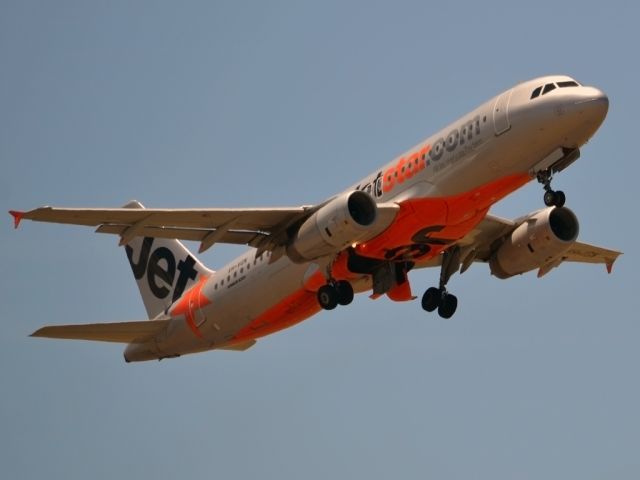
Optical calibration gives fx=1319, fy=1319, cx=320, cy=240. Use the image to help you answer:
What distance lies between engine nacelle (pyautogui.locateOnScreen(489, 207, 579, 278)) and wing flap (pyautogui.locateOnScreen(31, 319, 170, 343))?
12.4 meters

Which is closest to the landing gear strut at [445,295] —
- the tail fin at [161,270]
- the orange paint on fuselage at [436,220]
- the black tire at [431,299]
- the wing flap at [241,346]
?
the black tire at [431,299]

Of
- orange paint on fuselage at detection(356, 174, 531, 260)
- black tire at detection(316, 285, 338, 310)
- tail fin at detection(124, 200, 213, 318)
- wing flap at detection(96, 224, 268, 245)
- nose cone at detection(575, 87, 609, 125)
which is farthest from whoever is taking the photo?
tail fin at detection(124, 200, 213, 318)

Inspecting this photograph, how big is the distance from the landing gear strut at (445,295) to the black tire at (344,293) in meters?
4.01

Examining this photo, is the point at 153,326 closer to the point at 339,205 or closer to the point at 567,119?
the point at 339,205

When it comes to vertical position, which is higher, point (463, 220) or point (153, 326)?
point (153, 326)

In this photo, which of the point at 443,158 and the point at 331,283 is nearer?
the point at 443,158

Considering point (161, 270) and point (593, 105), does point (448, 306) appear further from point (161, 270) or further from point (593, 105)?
point (161, 270)

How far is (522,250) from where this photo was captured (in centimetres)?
4512

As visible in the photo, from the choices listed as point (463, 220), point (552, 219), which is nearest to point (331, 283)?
point (463, 220)

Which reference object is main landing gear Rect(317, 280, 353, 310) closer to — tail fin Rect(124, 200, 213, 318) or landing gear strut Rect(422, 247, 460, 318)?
landing gear strut Rect(422, 247, 460, 318)

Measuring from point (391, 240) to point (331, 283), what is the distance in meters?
2.83

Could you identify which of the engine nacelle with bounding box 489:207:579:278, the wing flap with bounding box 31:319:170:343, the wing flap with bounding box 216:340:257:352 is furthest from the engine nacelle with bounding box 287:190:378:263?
the wing flap with bounding box 31:319:170:343

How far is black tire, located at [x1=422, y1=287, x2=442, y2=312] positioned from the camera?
149 feet

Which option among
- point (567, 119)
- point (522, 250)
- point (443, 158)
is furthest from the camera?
point (522, 250)
